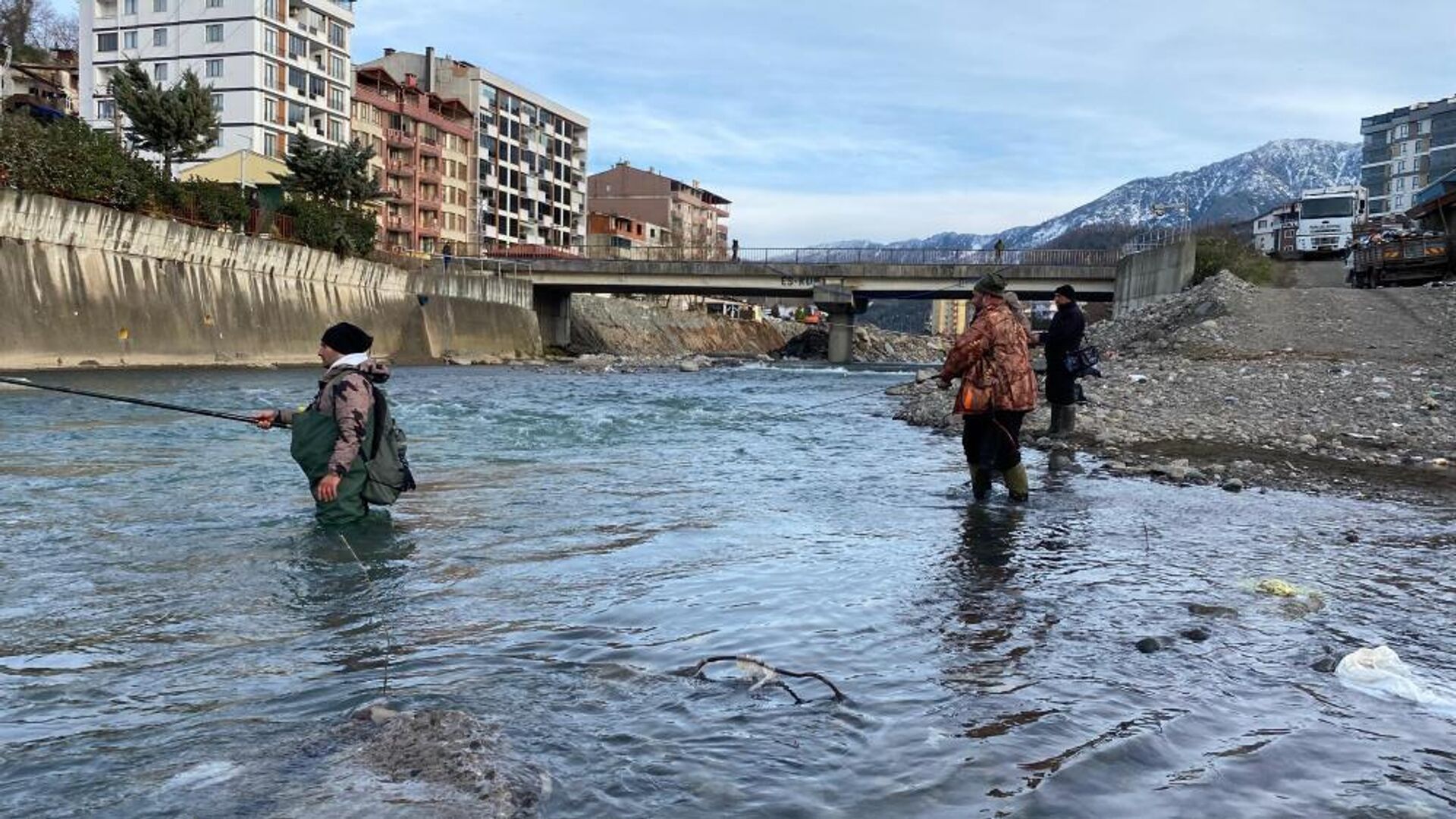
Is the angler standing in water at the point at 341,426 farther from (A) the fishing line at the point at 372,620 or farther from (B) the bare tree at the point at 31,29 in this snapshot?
(B) the bare tree at the point at 31,29

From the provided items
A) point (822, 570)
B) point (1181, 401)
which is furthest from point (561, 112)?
point (822, 570)

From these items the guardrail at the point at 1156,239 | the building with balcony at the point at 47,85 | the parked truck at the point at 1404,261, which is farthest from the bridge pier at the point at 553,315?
the parked truck at the point at 1404,261

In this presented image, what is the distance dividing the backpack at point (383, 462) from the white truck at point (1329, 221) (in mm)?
56674

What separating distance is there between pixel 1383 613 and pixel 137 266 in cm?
3826

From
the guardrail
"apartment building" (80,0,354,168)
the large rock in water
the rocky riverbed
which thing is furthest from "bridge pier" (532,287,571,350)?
→ the large rock in water

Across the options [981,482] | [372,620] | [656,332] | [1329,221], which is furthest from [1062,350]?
[656,332]

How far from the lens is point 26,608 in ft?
19.5

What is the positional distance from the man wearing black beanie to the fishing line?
0.27 m

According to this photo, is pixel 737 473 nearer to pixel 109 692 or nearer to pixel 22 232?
pixel 109 692

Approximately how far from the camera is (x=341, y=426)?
24.2 ft

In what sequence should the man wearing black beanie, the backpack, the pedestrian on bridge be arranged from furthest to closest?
Answer: the pedestrian on bridge < the backpack < the man wearing black beanie

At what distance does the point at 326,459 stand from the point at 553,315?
69.1 m

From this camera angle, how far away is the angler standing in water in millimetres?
7391

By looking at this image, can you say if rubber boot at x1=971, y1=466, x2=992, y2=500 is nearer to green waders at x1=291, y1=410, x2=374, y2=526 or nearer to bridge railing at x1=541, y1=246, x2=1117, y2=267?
green waders at x1=291, y1=410, x2=374, y2=526
